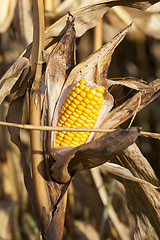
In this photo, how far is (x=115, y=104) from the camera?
4.10 ft

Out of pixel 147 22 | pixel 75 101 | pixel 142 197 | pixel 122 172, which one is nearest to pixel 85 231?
pixel 142 197

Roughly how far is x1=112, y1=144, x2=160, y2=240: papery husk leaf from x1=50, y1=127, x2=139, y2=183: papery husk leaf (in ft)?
0.56

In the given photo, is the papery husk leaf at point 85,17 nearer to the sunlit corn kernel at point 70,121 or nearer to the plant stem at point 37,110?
the plant stem at point 37,110

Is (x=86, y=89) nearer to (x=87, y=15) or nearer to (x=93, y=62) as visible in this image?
(x=93, y=62)

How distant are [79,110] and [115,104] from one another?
2.57 feet

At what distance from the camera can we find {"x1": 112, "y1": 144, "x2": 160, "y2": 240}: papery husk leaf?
573 millimetres

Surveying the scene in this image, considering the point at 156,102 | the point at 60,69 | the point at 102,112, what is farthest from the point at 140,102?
the point at 156,102

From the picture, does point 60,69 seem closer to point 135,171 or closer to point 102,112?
point 102,112

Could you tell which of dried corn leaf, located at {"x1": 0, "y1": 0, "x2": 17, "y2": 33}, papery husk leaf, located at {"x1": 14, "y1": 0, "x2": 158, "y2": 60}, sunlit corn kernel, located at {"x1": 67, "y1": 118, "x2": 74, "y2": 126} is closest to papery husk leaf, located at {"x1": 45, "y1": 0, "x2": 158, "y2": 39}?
papery husk leaf, located at {"x1": 14, "y1": 0, "x2": 158, "y2": 60}

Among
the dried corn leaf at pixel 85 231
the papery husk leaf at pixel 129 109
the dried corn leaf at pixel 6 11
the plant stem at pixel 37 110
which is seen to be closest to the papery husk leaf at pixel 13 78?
the plant stem at pixel 37 110

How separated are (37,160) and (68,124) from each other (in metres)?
0.11

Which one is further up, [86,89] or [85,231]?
[86,89]

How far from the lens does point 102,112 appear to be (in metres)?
0.55

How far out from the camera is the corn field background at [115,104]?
896 millimetres
